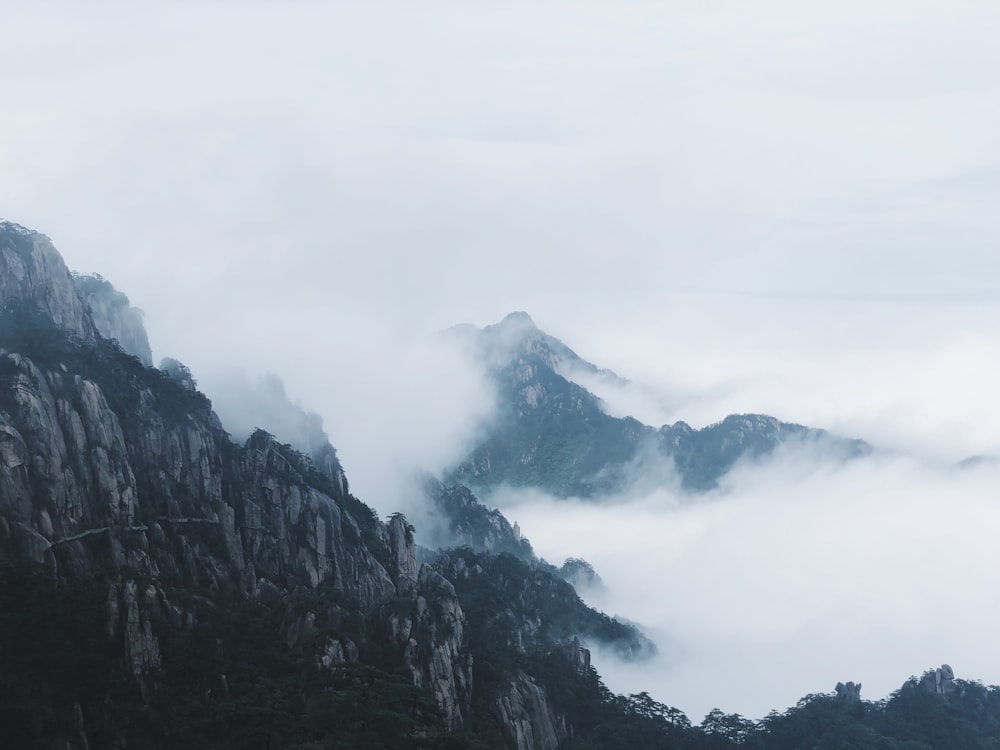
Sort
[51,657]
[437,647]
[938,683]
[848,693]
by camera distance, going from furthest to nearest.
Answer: [938,683], [848,693], [437,647], [51,657]

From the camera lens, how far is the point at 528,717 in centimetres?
13675

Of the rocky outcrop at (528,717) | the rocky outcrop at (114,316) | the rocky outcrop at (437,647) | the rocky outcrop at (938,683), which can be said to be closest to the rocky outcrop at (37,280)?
the rocky outcrop at (114,316)

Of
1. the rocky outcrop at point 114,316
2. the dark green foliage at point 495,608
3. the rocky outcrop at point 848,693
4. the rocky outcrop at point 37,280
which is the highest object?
the rocky outcrop at point 114,316

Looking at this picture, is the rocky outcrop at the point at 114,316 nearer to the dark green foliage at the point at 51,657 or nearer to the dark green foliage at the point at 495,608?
the dark green foliage at the point at 495,608

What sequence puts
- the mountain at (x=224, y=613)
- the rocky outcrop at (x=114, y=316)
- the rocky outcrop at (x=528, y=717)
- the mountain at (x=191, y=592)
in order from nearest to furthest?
1. the mountain at (x=191, y=592)
2. the mountain at (x=224, y=613)
3. the rocky outcrop at (x=528, y=717)
4. the rocky outcrop at (x=114, y=316)

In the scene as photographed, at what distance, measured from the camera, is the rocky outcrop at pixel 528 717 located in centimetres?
13288

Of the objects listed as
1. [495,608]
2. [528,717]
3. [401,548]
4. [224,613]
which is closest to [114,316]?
[401,548]

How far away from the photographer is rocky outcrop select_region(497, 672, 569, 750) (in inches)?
5231

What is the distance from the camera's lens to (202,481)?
139750mm

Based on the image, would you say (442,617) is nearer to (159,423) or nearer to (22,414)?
(159,423)

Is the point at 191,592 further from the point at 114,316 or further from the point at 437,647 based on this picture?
the point at 114,316

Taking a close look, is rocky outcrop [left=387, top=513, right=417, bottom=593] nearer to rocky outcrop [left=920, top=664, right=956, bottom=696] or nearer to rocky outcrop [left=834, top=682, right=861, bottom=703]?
rocky outcrop [left=834, top=682, right=861, bottom=703]

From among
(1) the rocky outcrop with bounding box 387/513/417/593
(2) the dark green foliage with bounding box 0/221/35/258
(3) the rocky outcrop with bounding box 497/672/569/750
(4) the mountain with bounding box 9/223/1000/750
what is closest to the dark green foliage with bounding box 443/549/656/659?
(4) the mountain with bounding box 9/223/1000/750

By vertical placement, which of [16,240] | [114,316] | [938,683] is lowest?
[938,683]
